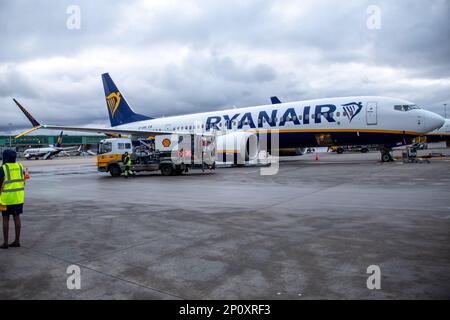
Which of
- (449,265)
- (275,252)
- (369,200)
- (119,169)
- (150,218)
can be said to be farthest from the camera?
(119,169)

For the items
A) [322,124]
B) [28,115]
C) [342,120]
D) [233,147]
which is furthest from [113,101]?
[342,120]

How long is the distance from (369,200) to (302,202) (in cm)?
191

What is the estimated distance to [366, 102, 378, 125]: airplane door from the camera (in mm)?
21688

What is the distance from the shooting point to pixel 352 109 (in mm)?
22188

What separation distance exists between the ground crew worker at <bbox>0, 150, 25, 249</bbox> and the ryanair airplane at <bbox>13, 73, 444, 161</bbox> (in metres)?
15.3

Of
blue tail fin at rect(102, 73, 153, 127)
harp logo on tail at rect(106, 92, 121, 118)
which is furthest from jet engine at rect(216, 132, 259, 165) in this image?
harp logo on tail at rect(106, 92, 121, 118)

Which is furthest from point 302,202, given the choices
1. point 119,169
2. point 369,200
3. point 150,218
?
point 119,169

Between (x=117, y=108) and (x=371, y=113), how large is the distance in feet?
79.6

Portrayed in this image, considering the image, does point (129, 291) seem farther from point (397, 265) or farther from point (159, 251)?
point (397, 265)

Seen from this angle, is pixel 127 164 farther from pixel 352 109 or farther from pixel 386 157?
pixel 386 157

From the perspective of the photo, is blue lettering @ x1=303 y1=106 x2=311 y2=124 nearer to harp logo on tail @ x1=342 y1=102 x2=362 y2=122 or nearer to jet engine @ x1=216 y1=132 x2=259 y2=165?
harp logo on tail @ x1=342 y1=102 x2=362 y2=122
